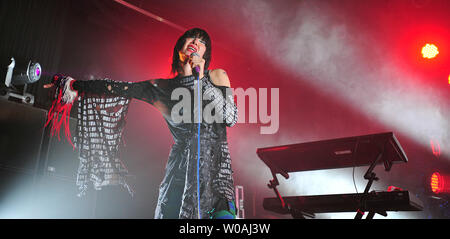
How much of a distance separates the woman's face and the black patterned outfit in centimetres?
27

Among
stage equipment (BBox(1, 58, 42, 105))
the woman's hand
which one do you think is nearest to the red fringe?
stage equipment (BBox(1, 58, 42, 105))

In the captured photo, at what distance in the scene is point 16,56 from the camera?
300 centimetres

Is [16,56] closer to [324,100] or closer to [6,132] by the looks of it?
[6,132]

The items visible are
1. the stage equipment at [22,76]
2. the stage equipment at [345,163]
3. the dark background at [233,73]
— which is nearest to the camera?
the stage equipment at [345,163]

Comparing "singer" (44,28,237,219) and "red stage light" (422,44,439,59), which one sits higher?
"red stage light" (422,44,439,59)

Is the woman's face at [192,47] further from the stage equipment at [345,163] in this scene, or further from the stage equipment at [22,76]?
the stage equipment at [22,76]

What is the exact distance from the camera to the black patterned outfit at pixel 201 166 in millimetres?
1904

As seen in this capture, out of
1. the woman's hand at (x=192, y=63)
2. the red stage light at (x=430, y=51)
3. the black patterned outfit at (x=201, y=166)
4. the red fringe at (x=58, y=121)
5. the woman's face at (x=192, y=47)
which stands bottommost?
the black patterned outfit at (x=201, y=166)

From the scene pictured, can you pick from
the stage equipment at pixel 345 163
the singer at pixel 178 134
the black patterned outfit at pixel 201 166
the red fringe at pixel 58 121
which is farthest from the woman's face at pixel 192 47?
the red fringe at pixel 58 121

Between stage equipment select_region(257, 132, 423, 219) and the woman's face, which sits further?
the woman's face

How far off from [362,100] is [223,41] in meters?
1.78

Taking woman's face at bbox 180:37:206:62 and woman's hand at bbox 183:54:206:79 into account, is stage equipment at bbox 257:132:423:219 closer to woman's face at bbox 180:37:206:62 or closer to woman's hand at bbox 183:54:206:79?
woman's hand at bbox 183:54:206:79

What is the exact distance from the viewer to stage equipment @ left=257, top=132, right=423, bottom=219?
5.90 ft
